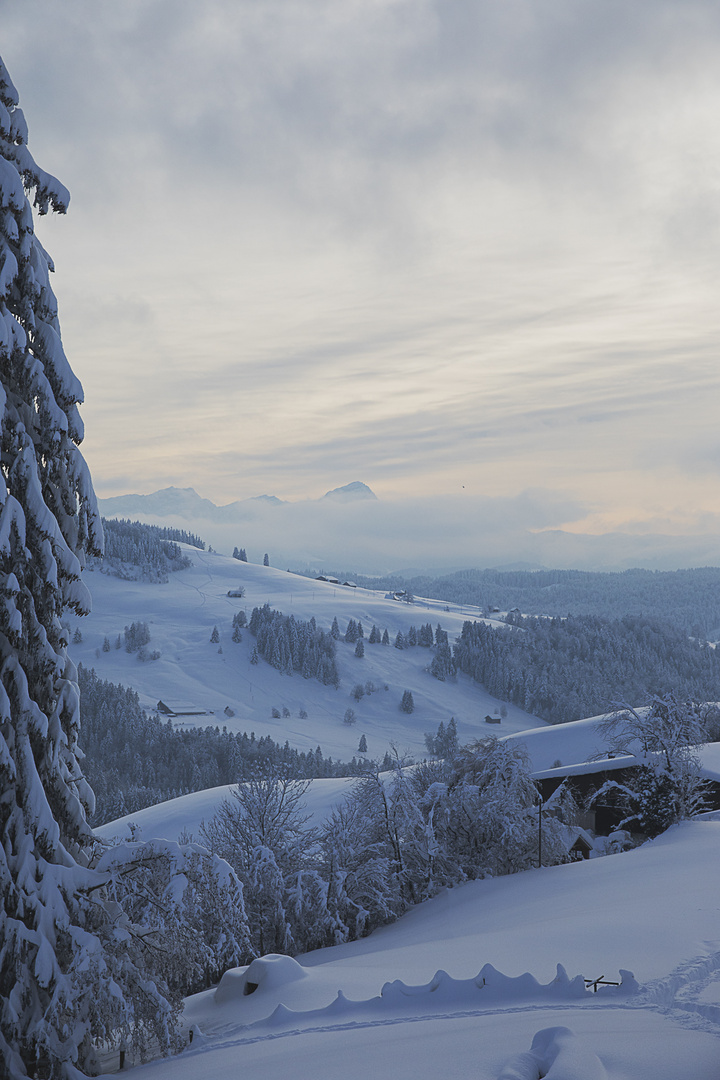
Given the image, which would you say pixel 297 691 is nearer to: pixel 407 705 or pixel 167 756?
pixel 407 705

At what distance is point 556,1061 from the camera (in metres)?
8.47

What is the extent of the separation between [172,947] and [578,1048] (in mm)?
6327

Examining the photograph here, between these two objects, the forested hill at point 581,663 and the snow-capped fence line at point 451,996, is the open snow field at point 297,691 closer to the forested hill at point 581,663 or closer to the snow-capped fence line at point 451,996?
the forested hill at point 581,663

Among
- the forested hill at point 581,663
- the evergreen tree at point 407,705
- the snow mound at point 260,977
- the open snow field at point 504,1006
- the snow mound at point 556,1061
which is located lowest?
the evergreen tree at point 407,705

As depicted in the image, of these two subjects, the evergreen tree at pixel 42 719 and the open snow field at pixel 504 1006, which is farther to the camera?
the evergreen tree at pixel 42 719

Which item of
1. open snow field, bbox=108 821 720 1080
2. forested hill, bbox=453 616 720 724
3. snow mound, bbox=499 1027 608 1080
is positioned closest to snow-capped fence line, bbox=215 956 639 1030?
open snow field, bbox=108 821 720 1080

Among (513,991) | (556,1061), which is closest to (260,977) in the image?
(513,991)

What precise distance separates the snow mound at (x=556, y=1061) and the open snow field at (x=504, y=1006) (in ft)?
0.07

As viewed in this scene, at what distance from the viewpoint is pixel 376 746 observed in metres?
134

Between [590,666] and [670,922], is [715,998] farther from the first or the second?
[590,666]

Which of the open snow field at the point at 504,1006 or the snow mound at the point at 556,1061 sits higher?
the snow mound at the point at 556,1061

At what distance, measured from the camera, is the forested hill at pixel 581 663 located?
15300cm

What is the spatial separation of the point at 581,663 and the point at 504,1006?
160795 mm

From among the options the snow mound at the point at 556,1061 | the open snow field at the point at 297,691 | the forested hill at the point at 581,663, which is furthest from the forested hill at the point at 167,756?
the snow mound at the point at 556,1061
